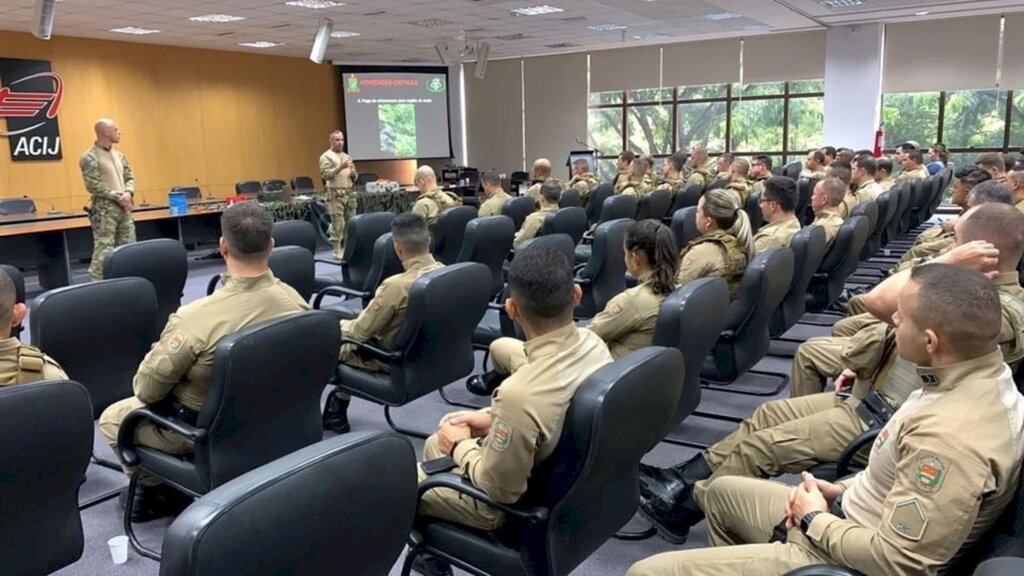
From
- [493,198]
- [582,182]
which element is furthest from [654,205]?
[493,198]

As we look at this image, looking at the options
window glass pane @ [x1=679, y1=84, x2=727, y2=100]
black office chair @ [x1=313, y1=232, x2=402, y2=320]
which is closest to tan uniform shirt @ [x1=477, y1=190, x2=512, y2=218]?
black office chair @ [x1=313, y1=232, x2=402, y2=320]

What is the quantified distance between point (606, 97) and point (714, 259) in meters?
12.0

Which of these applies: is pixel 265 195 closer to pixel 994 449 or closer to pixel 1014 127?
pixel 994 449

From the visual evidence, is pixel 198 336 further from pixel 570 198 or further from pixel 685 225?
pixel 570 198

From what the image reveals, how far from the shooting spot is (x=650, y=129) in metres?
14.8

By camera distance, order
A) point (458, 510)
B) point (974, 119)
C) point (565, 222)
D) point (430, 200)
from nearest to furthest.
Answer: point (458, 510) → point (565, 222) → point (430, 200) → point (974, 119)

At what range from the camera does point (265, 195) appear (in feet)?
33.1

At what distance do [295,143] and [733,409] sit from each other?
40.4 feet

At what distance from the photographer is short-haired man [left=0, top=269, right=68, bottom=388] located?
7.19 ft

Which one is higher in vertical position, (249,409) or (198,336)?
(198,336)

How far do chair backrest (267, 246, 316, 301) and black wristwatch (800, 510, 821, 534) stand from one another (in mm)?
3093

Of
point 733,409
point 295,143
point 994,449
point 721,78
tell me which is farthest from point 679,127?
point 994,449

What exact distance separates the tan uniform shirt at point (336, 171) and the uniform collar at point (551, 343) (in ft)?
26.1

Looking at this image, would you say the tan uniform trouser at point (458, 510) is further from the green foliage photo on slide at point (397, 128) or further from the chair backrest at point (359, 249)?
the green foliage photo on slide at point (397, 128)
